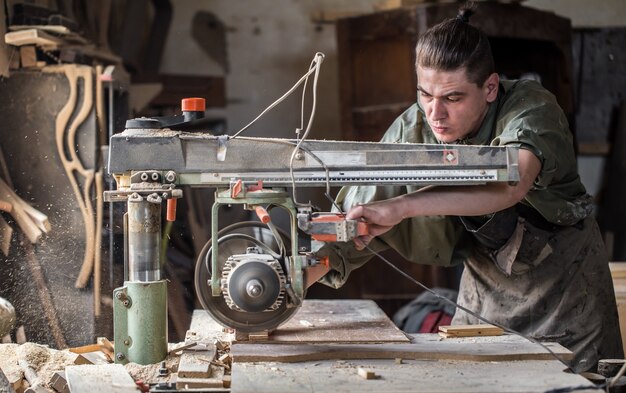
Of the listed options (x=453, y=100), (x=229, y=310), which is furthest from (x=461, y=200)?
(x=229, y=310)

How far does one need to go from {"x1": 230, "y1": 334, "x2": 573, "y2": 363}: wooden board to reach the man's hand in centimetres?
29

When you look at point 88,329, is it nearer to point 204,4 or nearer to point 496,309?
point 496,309

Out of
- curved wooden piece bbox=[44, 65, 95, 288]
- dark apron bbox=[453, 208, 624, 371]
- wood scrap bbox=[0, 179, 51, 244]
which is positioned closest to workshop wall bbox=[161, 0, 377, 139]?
curved wooden piece bbox=[44, 65, 95, 288]

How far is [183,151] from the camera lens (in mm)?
2127

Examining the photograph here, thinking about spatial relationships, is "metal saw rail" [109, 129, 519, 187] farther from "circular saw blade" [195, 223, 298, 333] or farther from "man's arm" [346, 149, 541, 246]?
"circular saw blade" [195, 223, 298, 333]

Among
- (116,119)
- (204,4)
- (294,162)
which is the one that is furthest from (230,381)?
(204,4)

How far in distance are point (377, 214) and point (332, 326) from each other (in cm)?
48

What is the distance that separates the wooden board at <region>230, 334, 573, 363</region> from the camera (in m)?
2.12

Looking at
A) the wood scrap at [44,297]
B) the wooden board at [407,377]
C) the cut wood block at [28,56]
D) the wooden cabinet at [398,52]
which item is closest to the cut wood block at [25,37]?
the cut wood block at [28,56]

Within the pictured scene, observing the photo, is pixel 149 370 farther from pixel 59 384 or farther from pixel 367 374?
pixel 367 374

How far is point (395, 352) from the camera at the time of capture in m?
2.18

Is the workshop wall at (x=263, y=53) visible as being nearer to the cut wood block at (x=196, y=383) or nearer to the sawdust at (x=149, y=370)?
the sawdust at (x=149, y=370)

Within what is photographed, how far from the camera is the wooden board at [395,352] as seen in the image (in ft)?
6.97

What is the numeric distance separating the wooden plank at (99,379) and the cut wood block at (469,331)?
873mm
